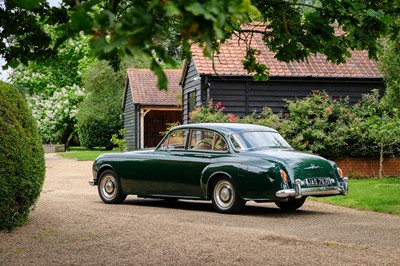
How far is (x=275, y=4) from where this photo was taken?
7.48 m

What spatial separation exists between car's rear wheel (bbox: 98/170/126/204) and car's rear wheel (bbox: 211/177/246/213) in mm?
2316

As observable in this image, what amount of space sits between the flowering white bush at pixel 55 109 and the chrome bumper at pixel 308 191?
40.1 metres

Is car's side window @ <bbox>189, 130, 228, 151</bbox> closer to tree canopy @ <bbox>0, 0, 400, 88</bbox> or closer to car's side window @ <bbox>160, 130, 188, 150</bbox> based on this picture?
car's side window @ <bbox>160, 130, 188, 150</bbox>

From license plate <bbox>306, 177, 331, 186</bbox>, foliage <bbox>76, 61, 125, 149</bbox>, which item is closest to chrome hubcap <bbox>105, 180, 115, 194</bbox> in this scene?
license plate <bbox>306, 177, 331, 186</bbox>

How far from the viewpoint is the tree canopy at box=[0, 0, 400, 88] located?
2965 millimetres

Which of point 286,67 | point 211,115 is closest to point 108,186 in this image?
point 211,115

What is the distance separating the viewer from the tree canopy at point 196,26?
2.96 meters

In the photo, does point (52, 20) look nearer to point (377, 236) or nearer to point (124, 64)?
point (377, 236)

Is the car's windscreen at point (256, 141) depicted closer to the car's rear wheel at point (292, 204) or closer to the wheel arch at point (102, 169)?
the car's rear wheel at point (292, 204)

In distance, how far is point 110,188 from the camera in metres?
13.1

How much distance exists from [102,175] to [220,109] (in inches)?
354

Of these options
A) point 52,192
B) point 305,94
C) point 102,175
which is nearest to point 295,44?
point 102,175

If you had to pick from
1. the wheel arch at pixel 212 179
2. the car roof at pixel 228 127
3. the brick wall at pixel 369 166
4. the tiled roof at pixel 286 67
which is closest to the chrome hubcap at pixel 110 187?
the car roof at pixel 228 127

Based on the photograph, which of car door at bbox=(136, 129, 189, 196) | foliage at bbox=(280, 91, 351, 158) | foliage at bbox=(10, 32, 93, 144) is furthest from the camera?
foliage at bbox=(10, 32, 93, 144)
